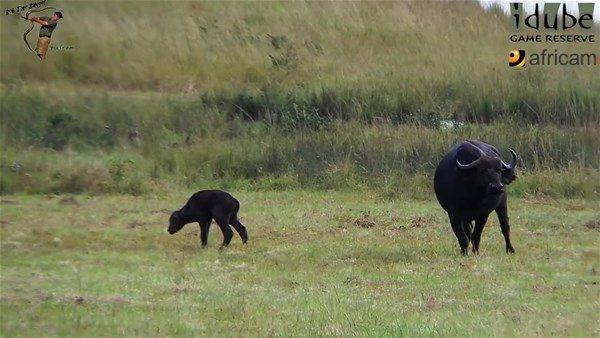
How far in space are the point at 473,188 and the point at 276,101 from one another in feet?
39.7

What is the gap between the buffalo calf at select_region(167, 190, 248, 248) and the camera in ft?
43.9

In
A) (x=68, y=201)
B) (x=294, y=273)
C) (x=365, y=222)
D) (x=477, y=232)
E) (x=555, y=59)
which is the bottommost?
(x=555, y=59)

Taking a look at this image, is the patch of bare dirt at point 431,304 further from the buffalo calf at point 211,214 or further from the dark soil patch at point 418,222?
the dark soil patch at point 418,222

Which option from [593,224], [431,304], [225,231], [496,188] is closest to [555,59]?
[593,224]

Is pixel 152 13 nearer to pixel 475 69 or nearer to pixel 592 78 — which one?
pixel 475 69

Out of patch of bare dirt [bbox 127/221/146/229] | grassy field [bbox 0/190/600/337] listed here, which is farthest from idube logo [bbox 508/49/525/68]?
patch of bare dirt [bbox 127/221/146/229]

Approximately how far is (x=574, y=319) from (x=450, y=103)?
14997mm

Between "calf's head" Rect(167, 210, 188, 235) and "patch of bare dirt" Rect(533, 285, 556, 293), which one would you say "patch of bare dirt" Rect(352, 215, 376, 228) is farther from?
"patch of bare dirt" Rect(533, 285, 556, 293)

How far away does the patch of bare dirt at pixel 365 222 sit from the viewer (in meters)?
15.6

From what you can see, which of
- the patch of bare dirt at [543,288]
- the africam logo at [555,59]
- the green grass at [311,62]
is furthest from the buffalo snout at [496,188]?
the africam logo at [555,59]

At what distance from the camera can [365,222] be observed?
15711mm

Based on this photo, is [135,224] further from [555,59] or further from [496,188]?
[555,59]

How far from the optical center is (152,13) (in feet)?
82.3

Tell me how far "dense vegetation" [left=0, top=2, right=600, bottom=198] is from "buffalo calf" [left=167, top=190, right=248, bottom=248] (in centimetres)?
472
